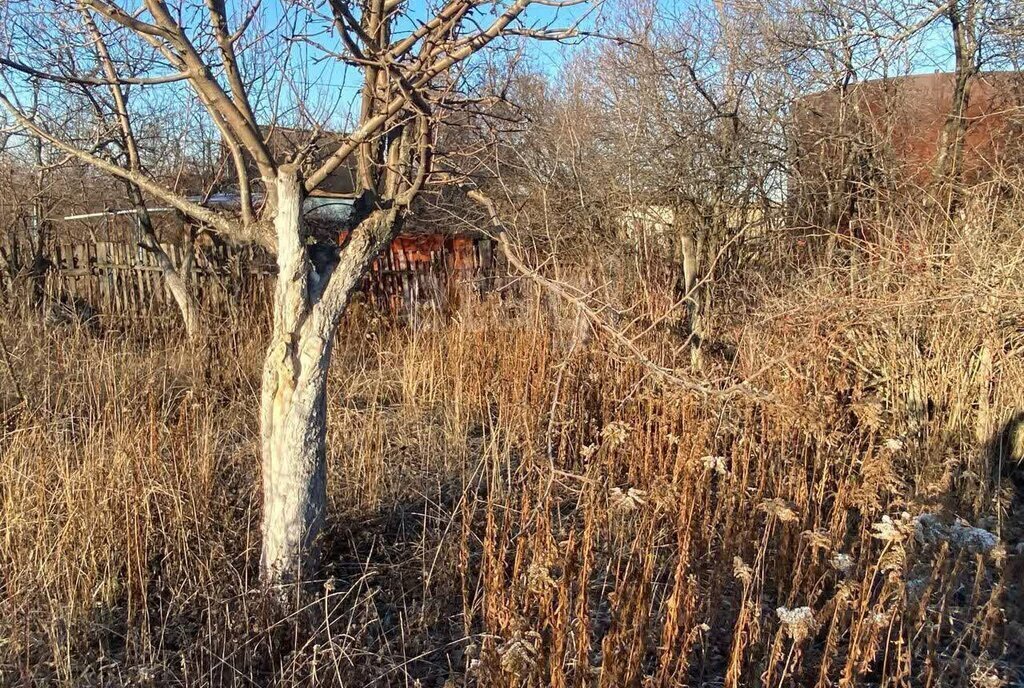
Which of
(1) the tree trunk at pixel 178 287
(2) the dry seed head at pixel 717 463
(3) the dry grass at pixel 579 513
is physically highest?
(1) the tree trunk at pixel 178 287

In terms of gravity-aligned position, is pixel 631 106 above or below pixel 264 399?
above

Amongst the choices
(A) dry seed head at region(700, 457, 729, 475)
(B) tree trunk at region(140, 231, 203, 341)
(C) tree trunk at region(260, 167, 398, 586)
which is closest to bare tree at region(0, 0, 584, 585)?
(C) tree trunk at region(260, 167, 398, 586)

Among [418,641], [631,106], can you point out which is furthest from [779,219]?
[418,641]

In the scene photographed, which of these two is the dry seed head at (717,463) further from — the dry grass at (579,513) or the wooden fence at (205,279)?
the wooden fence at (205,279)

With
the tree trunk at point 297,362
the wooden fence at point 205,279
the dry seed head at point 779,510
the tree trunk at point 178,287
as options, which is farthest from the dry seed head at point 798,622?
the tree trunk at point 178,287

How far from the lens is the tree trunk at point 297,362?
101 inches

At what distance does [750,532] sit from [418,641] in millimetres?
1404

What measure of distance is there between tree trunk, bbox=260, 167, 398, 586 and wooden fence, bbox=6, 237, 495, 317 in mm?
4316

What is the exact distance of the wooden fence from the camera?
7.66 metres

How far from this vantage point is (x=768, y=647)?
2.63m

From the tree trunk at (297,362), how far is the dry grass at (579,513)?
0.99 feet

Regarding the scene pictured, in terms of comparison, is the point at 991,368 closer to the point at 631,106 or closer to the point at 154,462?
the point at 631,106

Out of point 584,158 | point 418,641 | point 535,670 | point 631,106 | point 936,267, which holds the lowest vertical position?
point 418,641

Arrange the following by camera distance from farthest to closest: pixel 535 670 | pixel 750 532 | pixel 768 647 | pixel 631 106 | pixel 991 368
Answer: pixel 631 106, pixel 991 368, pixel 750 532, pixel 768 647, pixel 535 670
